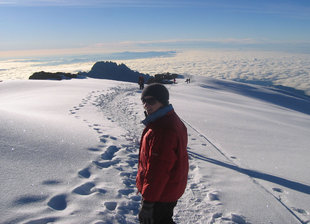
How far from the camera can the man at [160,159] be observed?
224 cm

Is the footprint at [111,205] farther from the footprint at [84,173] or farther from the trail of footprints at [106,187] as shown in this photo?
the footprint at [84,173]

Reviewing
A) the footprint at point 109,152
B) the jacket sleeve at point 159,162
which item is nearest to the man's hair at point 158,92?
the jacket sleeve at point 159,162

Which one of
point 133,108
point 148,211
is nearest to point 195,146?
point 148,211

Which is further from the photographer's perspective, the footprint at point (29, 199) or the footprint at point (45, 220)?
the footprint at point (29, 199)

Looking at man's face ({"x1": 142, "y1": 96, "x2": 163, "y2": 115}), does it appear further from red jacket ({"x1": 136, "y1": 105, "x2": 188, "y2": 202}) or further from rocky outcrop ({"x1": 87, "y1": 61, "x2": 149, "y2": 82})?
rocky outcrop ({"x1": 87, "y1": 61, "x2": 149, "y2": 82})

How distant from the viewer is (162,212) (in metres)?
2.45

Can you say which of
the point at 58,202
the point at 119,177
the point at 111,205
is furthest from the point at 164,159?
the point at 119,177

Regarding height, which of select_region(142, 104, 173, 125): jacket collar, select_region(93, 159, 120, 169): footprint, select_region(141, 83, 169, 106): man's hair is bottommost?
select_region(93, 159, 120, 169): footprint

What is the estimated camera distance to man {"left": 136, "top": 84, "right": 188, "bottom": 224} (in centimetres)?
224

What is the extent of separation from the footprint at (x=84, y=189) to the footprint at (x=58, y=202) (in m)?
0.26

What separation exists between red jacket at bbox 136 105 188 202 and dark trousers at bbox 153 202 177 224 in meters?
0.07

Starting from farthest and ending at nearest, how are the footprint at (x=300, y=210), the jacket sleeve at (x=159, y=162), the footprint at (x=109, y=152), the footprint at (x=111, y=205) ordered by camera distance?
the footprint at (x=109, y=152) < the footprint at (x=300, y=210) < the footprint at (x=111, y=205) < the jacket sleeve at (x=159, y=162)

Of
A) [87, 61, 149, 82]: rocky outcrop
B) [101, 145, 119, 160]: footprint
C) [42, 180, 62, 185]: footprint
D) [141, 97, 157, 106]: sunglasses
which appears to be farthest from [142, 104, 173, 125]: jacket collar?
[87, 61, 149, 82]: rocky outcrop

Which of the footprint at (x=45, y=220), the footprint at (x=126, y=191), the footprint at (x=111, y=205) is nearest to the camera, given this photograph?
the footprint at (x=45, y=220)
